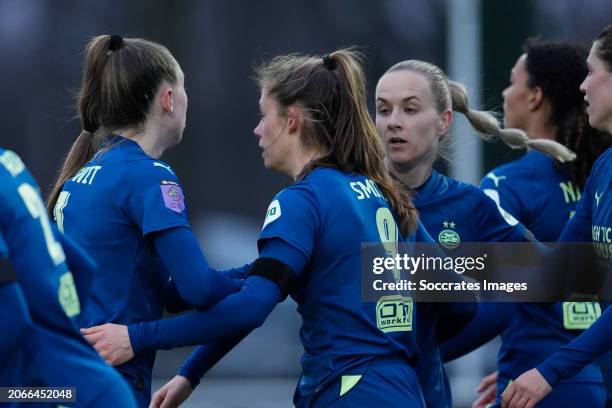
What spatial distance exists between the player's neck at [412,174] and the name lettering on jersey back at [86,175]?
1.23 meters

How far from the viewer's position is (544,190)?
13.7ft

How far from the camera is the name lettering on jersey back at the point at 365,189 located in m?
3.00

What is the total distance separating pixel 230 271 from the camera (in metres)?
3.49

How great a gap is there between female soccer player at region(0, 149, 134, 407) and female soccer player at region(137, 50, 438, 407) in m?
0.58

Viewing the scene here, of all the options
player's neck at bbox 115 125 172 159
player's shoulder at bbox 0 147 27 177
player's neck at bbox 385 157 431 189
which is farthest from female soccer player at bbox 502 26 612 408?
→ player's shoulder at bbox 0 147 27 177

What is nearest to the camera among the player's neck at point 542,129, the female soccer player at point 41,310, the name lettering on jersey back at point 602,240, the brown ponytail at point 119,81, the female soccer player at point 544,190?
the female soccer player at point 41,310

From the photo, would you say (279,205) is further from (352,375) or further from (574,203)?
(574,203)

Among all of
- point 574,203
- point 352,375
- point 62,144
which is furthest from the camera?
point 62,144

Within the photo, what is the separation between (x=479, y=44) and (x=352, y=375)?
521 centimetres

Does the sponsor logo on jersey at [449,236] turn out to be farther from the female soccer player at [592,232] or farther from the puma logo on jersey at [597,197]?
the puma logo on jersey at [597,197]

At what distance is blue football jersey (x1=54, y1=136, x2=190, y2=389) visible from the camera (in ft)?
9.41

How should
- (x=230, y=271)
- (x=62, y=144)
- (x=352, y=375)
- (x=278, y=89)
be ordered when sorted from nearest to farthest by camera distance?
1. (x=352, y=375)
2. (x=278, y=89)
3. (x=230, y=271)
4. (x=62, y=144)

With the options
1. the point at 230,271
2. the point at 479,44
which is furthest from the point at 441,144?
the point at 479,44

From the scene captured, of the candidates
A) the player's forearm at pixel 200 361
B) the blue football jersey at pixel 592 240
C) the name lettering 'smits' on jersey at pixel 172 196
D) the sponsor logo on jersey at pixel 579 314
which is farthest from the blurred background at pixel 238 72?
the name lettering 'smits' on jersey at pixel 172 196
